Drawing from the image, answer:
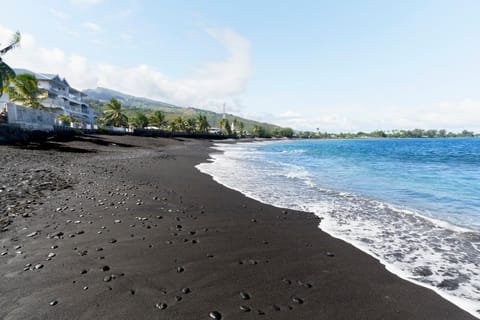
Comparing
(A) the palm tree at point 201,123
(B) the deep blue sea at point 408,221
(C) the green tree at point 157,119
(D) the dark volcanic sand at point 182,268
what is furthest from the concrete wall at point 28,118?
(A) the palm tree at point 201,123

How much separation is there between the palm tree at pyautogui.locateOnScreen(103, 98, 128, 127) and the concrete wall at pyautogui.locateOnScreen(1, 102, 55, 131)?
41.0 m

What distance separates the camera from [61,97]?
204 ft

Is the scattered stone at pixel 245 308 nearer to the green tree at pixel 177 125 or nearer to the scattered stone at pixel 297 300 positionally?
the scattered stone at pixel 297 300

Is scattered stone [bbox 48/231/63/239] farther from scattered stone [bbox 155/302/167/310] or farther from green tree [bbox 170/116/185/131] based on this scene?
green tree [bbox 170/116/185/131]

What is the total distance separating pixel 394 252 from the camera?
18.7 ft

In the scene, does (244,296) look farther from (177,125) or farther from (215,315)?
(177,125)

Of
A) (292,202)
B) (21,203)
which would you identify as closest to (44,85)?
(21,203)

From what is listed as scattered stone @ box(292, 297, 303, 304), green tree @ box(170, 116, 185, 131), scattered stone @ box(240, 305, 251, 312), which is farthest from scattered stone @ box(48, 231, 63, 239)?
green tree @ box(170, 116, 185, 131)

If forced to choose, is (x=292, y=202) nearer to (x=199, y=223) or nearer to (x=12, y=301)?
(x=199, y=223)

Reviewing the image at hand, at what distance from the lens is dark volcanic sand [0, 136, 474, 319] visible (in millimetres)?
3447

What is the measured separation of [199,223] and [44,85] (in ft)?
234

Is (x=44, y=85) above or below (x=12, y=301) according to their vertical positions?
above

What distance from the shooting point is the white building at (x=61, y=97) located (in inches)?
2280

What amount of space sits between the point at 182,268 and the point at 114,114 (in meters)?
84.0
